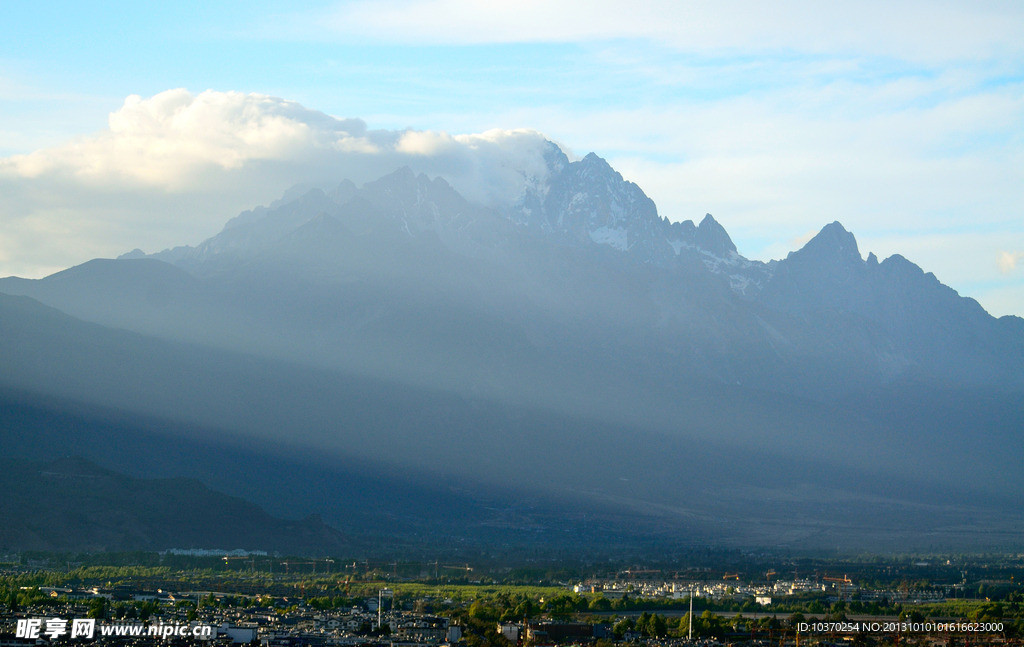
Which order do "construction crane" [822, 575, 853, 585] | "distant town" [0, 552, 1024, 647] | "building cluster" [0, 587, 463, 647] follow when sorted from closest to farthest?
"building cluster" [0, 587, 463, 647], "distant town" [0, 552, 1024, 647], "construction crane" [822, 575, 853, 585]

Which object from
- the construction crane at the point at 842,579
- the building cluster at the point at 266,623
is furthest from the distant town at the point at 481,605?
the construction crane at the point at 842,579

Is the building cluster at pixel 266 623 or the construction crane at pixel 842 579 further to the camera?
the construction crane at pixel 842 579

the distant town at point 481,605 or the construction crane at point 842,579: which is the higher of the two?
the construction crane at point 842,579

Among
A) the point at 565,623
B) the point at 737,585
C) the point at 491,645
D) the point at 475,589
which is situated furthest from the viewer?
the point at 737,585

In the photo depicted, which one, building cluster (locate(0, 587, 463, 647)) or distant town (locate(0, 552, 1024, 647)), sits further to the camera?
distant town (locate(0, 552, 1024, 647))

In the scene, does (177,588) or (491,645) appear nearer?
(491,645)

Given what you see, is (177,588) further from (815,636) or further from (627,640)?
(815,636)

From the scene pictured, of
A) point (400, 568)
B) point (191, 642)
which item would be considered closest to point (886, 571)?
point (400, 568)

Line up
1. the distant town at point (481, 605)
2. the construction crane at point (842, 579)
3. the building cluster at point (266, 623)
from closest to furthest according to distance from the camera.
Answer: the building cluster at point (266, 623), the distant town at point (481, 605), the construction crane at point (842, 579)

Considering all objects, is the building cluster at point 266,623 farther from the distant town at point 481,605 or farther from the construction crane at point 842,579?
the construction crane at point 842,579

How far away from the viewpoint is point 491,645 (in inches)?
3883

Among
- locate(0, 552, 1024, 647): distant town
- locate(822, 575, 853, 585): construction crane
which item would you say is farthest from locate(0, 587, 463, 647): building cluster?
locate(822, 575, 853, 585): construction crane

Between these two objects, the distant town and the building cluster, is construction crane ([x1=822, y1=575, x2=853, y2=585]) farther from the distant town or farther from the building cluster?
the building cluster

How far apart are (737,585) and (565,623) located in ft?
207
